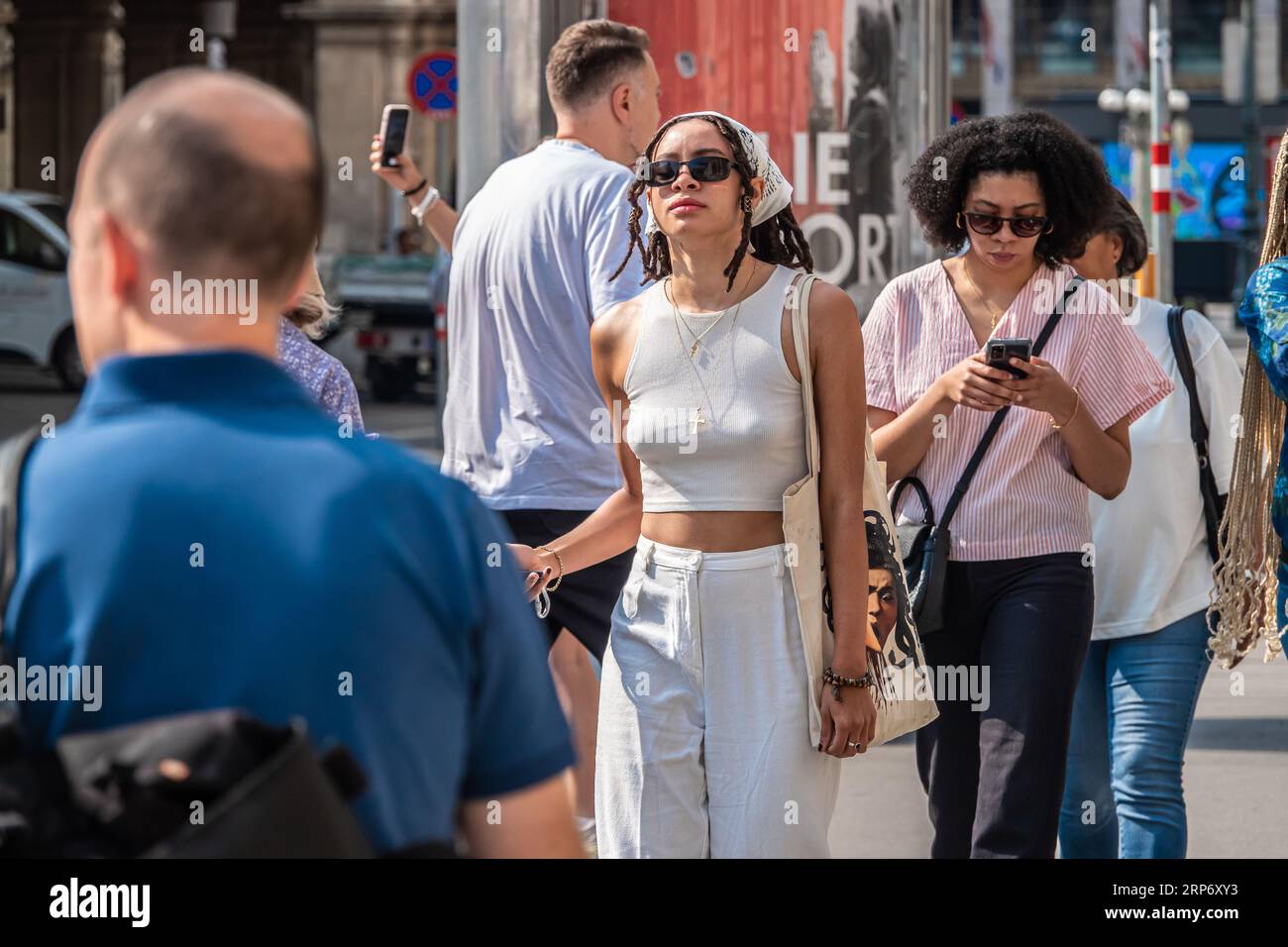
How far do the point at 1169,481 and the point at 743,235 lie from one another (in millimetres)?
1519

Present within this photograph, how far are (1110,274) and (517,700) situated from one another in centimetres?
366

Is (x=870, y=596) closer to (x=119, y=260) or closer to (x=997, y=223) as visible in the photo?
(x=997, y=223)

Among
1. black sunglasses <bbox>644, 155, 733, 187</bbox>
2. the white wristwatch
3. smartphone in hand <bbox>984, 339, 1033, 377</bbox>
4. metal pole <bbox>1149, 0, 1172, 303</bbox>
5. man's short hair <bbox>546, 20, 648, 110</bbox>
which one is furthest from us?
metal pole <bbox>1149, 0, 1172, 303</bbox>

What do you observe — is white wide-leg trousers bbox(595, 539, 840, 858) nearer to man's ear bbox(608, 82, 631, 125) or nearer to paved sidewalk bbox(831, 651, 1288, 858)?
paved sidewalk bbox(831, 651, 1288, 858)

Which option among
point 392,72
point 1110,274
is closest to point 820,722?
point 1110,274

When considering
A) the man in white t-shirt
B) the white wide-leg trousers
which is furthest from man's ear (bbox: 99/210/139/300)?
the man in white t-shirt

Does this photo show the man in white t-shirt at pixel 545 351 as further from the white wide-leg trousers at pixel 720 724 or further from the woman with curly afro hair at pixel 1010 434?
the white wide-leg trousers at pixel 720 724

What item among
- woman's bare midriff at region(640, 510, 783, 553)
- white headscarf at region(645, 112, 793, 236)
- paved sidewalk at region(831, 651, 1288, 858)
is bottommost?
paved sidewalk at region(831, 651, 1288, 858)

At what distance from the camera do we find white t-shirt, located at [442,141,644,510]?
5215mm

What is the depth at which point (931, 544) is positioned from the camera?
4348 millimetres

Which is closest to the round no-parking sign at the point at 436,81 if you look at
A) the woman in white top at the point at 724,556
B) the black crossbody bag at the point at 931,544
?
the black crossbody bag at the point at 931,544

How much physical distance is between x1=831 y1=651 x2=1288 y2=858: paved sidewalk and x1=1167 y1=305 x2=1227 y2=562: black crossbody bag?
462 mm
